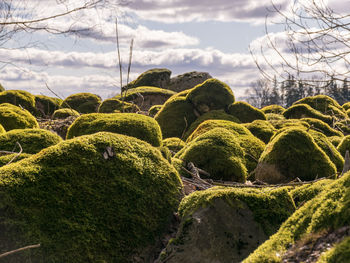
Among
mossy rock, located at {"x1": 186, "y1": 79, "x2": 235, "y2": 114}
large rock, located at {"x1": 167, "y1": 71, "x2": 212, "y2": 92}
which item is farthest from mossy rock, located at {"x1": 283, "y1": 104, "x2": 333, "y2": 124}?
large rock, located at {"x1": 167, "y1": 71, "x2": 212, "y2": 92}

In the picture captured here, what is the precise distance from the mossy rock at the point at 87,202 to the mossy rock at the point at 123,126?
3.62 meters

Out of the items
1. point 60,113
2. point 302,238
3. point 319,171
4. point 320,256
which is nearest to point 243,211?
point 302,238

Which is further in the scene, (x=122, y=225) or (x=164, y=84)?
(x=164, y=84)

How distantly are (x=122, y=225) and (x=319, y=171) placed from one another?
4.78 metres

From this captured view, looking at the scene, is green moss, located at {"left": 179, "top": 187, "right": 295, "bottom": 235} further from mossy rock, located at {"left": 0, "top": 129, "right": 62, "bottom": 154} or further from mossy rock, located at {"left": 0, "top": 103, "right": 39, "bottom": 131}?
mossy rock, located at {"left": 0, "top": 103, "right": 39, "bottom": 131}

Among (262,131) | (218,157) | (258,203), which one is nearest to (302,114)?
(262,131)

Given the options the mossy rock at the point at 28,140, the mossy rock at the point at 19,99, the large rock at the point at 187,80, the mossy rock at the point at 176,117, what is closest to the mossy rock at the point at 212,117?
the mossy rock at the point at 176,117

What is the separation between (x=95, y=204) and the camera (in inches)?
144

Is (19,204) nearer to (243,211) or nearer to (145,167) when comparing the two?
(145,167)

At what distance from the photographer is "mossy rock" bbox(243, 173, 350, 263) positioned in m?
2.50

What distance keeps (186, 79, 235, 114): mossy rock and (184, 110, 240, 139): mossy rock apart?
0.49 meters

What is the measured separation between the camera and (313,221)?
263 centimetres

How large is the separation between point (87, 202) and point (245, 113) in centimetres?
1229

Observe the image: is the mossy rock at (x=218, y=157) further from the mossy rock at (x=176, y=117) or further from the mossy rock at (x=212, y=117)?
the mossy rock at (x=176, y=117)
